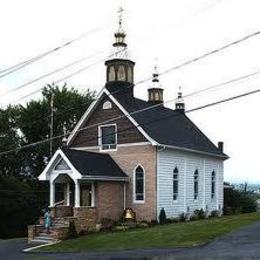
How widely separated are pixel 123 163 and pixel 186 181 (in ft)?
17.4

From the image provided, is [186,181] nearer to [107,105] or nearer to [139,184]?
[139,184]

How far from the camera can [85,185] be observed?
41000 mm

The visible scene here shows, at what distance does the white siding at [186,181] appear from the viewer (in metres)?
41.3

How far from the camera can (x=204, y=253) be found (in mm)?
24125

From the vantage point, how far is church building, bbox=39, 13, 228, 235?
129 feet

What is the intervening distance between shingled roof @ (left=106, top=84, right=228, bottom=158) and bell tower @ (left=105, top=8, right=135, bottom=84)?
0.93 metres

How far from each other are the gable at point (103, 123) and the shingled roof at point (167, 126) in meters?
0.57

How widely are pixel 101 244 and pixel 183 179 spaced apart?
14821 millimetres

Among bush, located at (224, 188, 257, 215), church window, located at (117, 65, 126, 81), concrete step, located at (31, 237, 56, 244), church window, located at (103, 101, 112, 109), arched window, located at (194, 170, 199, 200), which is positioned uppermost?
church window, located at (117, 65, 126, 81)

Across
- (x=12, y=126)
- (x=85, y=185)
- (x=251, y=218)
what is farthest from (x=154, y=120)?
(x=12, y=126)

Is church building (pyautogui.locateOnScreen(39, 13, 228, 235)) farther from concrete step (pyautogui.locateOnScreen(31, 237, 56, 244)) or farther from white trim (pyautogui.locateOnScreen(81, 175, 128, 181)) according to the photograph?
concrete step (pyautogui.locateOnScreen(31, 237, 56, 244))

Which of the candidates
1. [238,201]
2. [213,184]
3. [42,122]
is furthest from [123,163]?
[42,122]

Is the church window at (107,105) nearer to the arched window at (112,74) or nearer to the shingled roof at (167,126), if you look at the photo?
the shingled roof at (167,126)

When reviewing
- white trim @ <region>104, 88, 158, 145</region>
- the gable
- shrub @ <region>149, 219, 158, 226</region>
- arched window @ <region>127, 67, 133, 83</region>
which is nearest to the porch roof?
the gable
